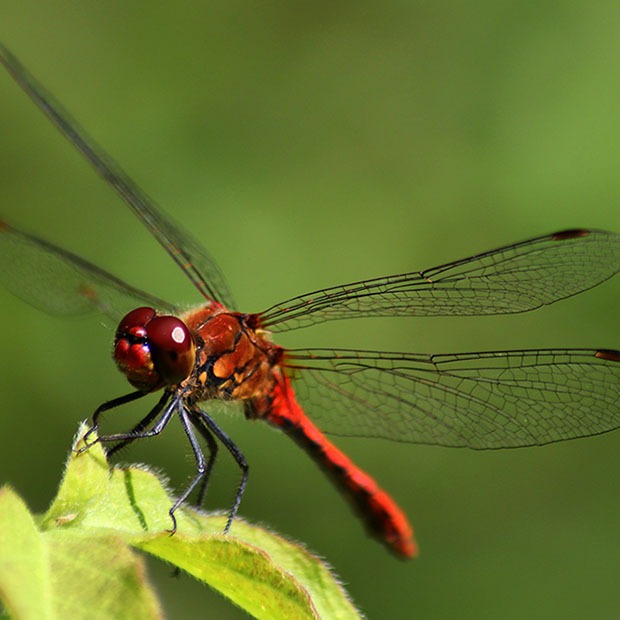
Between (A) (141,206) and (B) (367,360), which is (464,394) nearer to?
(B) (367,360)

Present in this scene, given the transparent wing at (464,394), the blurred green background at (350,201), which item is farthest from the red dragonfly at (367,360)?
the blurred green background at (350,201)

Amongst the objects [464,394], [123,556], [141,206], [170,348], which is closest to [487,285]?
[464,394]

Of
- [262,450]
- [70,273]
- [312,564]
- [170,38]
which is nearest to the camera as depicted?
[312,564]

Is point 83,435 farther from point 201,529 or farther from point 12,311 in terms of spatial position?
point 12,311

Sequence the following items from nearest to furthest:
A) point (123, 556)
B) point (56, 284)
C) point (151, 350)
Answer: point (123, 556) → point (151, 350) → point (56, 284)

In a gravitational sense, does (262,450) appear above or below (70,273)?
below

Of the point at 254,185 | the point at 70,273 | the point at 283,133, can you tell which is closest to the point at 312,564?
the point at 70,273
